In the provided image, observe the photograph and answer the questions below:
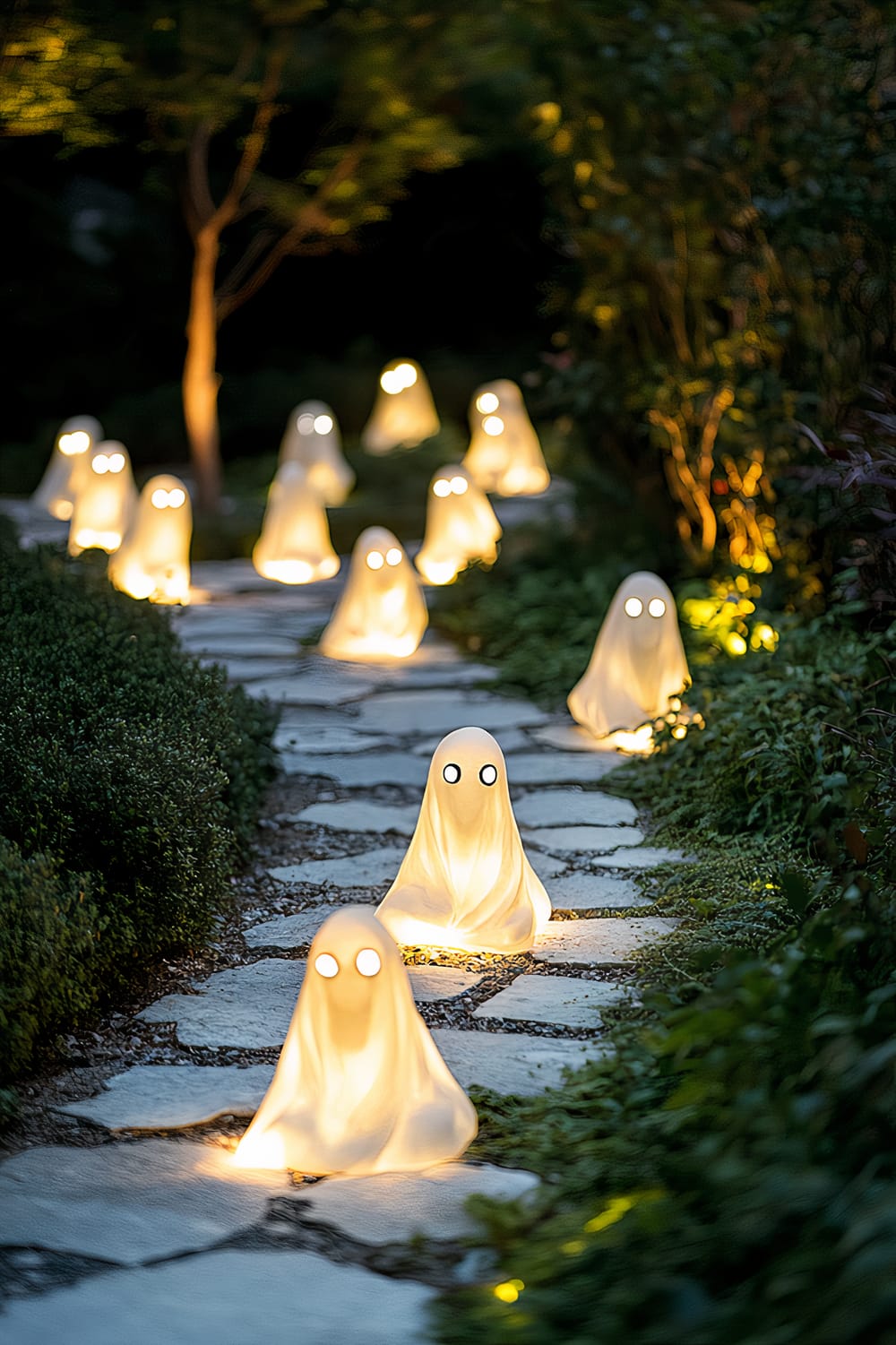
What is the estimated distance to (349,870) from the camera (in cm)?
548

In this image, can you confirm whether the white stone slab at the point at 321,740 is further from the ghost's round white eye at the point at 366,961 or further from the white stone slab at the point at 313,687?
the ghost's round white eye at the point at 366,961

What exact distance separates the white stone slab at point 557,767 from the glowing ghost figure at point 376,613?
197cm

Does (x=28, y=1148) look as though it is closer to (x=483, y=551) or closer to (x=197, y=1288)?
(x=197, y=1288)

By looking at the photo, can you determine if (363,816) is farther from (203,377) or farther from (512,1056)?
(203,377)

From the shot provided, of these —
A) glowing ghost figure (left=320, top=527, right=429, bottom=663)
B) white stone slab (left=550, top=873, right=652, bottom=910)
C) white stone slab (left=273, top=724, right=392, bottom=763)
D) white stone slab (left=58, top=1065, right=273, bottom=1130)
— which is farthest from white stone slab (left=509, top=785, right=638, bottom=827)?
glowing ghost figure (left=320, top=527, right=429, bottom=663)

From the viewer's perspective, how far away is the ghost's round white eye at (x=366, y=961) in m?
3.38

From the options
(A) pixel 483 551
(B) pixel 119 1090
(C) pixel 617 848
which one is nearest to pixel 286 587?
(A) pixel 483 551

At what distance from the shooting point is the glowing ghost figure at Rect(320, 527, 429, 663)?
8617 millimetres

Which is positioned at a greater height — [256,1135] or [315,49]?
[315,49]

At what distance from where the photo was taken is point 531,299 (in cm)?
1686

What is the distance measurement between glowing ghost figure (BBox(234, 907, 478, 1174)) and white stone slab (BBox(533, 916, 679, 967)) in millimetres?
1186

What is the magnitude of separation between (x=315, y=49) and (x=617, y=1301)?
11.7 metres

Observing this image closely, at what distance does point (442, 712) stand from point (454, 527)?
2936 mm

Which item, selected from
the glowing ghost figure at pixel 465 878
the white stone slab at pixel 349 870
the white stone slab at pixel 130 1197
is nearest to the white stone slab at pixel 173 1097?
the white stone slab at pixel 130 1197
